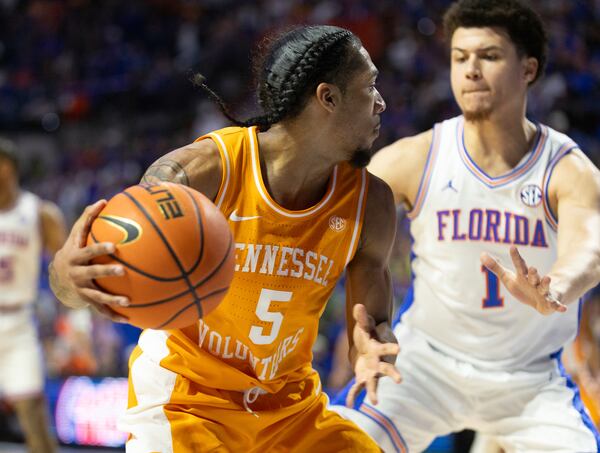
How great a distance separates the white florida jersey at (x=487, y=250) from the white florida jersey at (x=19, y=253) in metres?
3.68

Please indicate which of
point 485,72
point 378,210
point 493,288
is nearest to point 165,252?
point 378,210

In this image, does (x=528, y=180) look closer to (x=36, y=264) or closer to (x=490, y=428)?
(x=490, y=428)

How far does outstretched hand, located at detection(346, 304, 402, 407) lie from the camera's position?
2494 mm

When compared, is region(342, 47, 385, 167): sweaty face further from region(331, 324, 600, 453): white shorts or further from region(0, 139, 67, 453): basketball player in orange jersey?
region(0, 139, 67, 453): basketball player in orange jersey

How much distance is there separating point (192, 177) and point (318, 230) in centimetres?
46

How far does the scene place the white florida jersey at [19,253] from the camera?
623cm

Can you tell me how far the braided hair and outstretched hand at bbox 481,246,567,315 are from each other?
740 mm

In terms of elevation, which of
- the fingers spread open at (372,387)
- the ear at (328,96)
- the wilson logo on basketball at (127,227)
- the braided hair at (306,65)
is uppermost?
the braided hair at (306,65)

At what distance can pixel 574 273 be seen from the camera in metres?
3.06

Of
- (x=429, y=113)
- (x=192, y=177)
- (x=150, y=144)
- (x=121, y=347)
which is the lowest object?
(x=121, y=347)

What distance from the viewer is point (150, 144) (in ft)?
39.5

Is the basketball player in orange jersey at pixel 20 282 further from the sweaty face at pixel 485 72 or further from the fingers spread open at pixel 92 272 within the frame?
the fingers spread open at pixel 92 272

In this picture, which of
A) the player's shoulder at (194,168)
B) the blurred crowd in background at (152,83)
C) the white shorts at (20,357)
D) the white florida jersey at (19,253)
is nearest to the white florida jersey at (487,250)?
the player's shoulder at (194,168)

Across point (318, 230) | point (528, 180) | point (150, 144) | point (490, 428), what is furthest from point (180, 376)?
point (150, 144)
